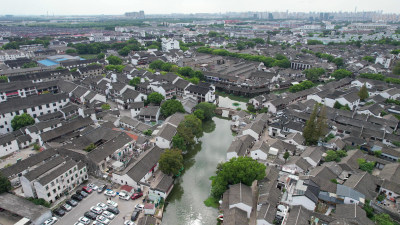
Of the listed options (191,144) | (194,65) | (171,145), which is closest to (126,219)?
(171,145)

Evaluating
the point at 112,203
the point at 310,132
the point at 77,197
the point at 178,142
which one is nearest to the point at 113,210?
the point at 112,203

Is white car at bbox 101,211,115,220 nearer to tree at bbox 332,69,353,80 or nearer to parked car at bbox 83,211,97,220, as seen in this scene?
parked car at bbox 83,211,97,220

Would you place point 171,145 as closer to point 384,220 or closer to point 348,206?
point 348,206

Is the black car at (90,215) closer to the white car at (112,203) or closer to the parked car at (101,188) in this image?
the white car at (112,203)

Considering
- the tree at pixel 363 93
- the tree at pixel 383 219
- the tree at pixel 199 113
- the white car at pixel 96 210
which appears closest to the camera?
the tree at pixel 383 219

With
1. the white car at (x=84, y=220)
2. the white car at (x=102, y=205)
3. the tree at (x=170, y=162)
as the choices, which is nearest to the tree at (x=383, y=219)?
the tree at (x=170, y=162)

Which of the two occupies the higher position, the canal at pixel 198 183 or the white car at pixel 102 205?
the white car at pixel 102 205

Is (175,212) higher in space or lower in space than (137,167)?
lower
